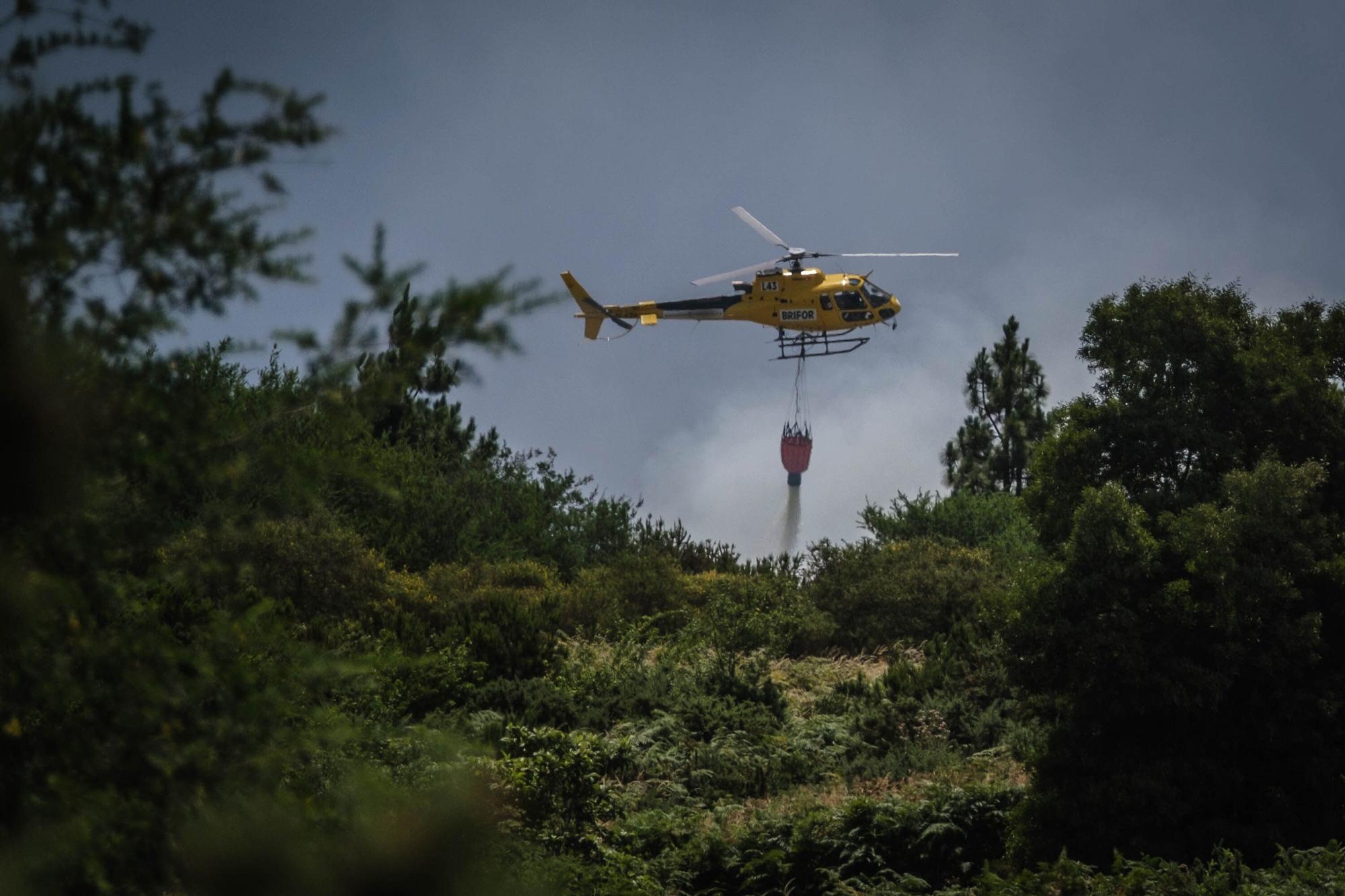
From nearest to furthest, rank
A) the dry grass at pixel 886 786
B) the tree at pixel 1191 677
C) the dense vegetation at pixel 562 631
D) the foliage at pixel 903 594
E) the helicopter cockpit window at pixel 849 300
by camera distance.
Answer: the dense vegetation at pixel 562 631 < the tree at pixel 1191 677 < the dry grass at pixel 886 786 < the foliage at pixel 903 594 < the helicopter cockpit window at pixel 849 300

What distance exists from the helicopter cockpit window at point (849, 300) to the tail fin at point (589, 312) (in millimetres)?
7399

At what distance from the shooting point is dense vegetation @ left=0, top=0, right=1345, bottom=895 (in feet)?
13.8

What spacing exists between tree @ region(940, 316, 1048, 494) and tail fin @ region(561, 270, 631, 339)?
11.9m

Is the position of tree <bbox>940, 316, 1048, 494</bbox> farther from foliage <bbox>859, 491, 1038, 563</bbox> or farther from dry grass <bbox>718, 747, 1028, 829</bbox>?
dry grass <bbox>718, 747, 1028, 829</bbox>

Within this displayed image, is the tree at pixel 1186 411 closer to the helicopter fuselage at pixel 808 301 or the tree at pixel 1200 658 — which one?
the tree at pixel 1200 658

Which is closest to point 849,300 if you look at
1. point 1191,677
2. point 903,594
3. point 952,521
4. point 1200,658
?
point 952,521

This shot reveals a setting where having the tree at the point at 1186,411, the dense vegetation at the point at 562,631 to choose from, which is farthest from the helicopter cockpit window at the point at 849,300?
the tree at the point at 1186,411

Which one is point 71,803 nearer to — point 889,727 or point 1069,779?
point 1069,779

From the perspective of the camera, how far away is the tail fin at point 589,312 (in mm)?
37406

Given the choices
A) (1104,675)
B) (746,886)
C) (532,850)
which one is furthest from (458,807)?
(1104,675)

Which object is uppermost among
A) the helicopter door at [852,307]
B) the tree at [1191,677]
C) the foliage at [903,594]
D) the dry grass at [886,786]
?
the helicopter door at [852,307]

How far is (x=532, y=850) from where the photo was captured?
33.5 ft

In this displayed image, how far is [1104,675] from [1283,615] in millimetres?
1781

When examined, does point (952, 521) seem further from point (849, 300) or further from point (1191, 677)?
point (1191, 677)
